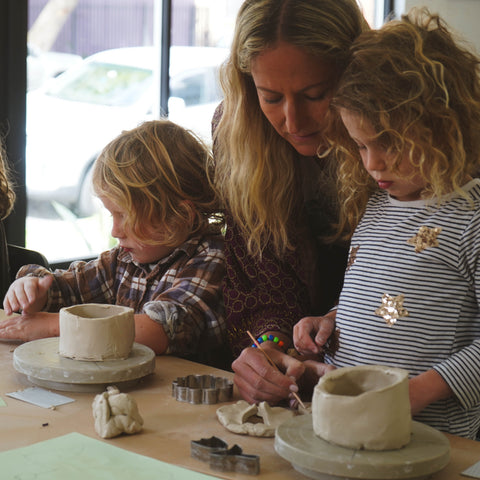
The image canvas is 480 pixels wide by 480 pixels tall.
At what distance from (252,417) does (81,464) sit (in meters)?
0.26

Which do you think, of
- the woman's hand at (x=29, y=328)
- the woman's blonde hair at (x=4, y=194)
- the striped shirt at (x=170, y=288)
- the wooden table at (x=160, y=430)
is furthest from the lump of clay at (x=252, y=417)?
the woman's blonde hair at (x=4, y=194)

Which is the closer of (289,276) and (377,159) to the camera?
(377,159)

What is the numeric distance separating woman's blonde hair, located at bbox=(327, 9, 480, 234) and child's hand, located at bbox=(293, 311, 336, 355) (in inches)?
11.1

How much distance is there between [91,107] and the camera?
138 inches

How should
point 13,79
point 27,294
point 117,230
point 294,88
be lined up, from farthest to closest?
1. point 13,79
2. point 117,230
3. point 27,294
4. point 294,88

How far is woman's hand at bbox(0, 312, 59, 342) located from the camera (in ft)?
4.59

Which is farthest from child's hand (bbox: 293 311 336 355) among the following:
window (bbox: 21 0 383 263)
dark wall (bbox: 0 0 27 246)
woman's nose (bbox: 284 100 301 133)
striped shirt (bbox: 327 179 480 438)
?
window (bbox: 21 0 383 263)

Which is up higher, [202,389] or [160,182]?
[160,182]

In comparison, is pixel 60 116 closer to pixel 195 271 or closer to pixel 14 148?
pixel 14 148

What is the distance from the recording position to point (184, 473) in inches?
32.9

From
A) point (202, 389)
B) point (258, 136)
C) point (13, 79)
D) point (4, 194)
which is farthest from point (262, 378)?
point (13, 79)

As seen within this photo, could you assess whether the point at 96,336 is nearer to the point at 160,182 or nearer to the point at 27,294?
the point at 27,294

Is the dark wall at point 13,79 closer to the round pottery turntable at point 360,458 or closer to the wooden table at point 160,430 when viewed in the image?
the wooden table at point 160,430

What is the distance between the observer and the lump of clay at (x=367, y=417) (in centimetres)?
80
